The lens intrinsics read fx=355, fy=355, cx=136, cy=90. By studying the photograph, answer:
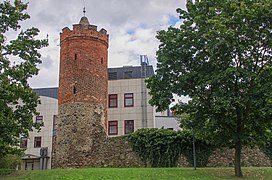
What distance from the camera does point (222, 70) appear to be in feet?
51.8

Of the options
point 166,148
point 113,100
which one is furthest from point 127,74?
point 166,148

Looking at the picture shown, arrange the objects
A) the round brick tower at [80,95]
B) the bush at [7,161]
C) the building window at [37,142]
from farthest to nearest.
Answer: the building window at [37,142] → the round brick tower at [80,95] → the bush at [7,161]

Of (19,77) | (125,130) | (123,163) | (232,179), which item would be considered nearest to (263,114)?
(232,179)

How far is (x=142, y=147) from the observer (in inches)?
993

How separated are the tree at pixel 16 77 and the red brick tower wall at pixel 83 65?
8936mm

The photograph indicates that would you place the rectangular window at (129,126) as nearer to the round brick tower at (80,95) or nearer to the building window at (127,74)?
the building window at (127,74)

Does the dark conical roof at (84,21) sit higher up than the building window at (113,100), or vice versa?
the dark conical roof at (84,21)

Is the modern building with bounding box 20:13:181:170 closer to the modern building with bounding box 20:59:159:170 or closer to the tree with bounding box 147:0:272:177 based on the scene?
the modern building with bounding box 20:59:159:170

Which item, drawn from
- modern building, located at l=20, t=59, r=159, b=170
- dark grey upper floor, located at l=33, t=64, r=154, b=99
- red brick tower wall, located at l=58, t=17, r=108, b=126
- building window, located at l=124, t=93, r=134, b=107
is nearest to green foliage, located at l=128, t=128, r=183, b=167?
red brick tower wall, located at l=58, t=17, r=108, b=126

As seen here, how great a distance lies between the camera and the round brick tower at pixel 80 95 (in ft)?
83.9

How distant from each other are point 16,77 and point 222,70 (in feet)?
29.9

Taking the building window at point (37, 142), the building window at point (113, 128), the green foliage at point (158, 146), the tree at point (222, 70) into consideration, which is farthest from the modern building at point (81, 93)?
the building window at point (37, 142)

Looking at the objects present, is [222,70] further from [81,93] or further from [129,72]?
[129,72]

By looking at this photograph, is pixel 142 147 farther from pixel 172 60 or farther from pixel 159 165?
pixel 172 60
